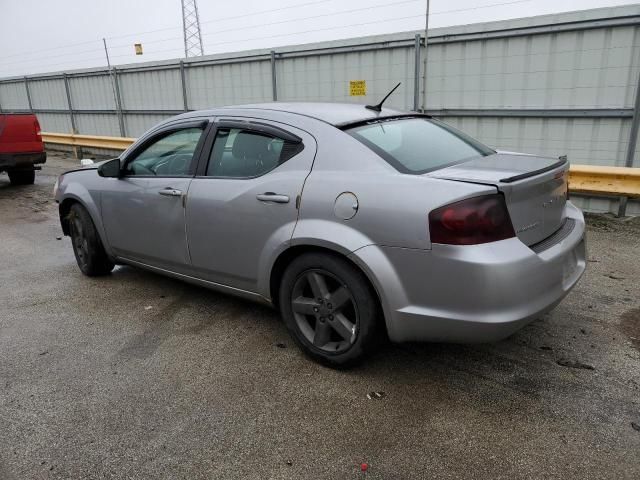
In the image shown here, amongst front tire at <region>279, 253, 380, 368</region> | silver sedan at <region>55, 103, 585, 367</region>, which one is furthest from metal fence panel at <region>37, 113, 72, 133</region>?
front tire at <region>279, 253, 380, 368</region>

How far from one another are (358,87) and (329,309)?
272 inches

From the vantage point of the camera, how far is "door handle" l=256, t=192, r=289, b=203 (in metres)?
3.04

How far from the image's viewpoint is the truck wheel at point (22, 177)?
10430 millimetres

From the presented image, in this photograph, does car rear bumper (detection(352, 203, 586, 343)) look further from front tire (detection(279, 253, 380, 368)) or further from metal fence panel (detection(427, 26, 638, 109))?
metal fence panel (detection(427, 26, 638, 109))

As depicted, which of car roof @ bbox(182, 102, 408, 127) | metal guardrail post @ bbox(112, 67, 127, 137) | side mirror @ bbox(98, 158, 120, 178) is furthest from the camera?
metal guardrail post @ bbox(112, 67, 127, 137)

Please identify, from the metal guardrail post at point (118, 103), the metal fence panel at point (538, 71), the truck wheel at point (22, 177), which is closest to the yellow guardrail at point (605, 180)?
the metal fence panel at point (538, 71)

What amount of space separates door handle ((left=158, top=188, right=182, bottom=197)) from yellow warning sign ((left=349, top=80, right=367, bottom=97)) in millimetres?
6085

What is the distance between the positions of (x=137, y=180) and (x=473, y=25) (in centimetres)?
589

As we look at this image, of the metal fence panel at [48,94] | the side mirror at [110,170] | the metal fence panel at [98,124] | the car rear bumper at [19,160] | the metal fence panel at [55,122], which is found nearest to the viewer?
the side mirror at [110,170]

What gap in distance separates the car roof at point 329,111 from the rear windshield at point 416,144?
0.31 ft

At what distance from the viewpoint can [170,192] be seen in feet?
12.2

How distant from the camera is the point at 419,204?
2504 mm

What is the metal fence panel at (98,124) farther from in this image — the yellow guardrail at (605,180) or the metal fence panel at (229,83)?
the yellow guardrail at (605,180)

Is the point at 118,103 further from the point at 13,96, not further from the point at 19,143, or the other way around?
the point at 13,96
